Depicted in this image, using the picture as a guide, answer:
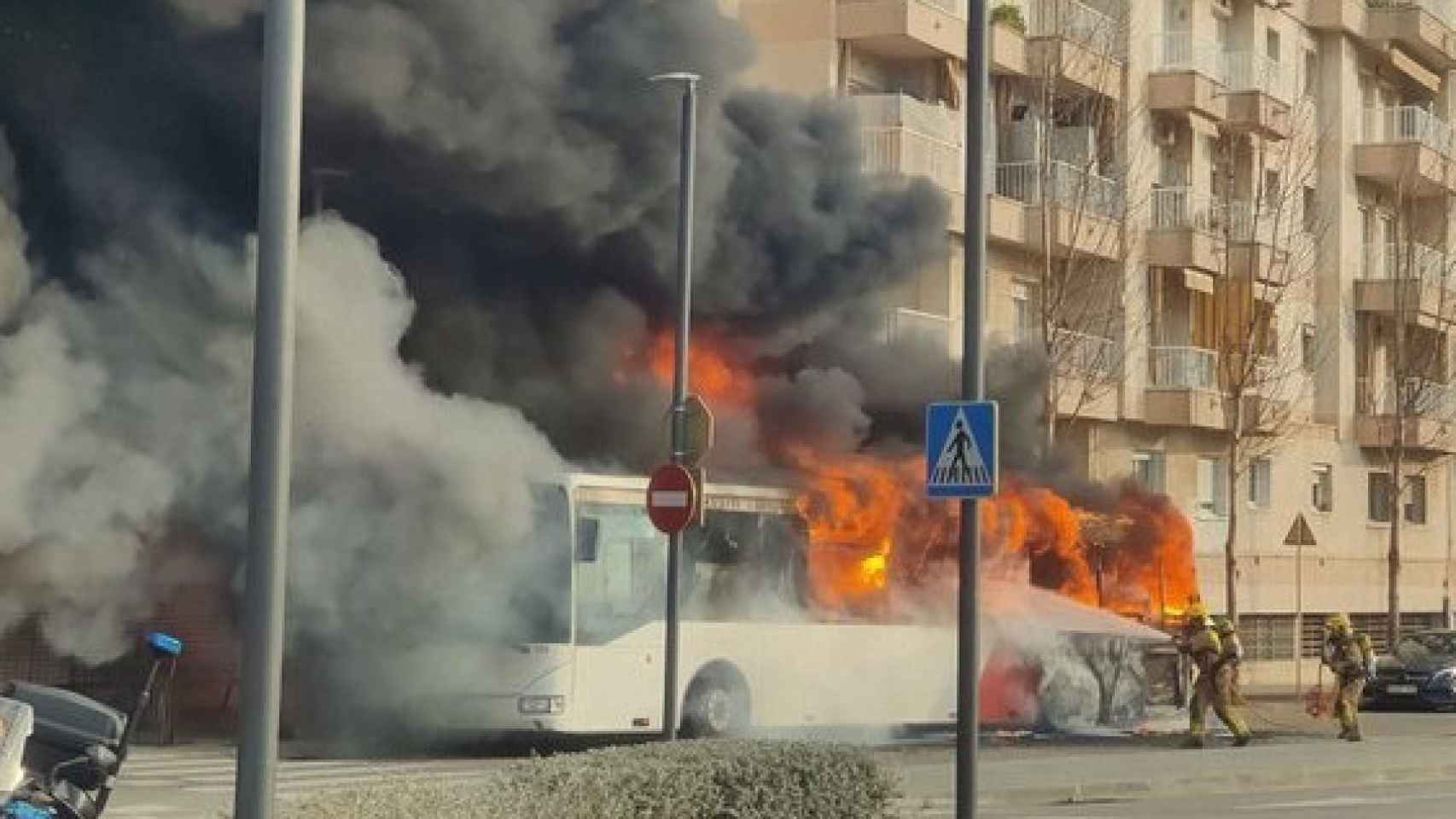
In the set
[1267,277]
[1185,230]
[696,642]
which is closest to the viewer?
[696,642]

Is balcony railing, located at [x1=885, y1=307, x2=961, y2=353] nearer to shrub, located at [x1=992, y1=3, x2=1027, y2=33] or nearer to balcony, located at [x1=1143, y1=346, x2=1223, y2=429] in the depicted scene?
shrub, located at [x1=992, y1=3, x2=1027, y2=33]

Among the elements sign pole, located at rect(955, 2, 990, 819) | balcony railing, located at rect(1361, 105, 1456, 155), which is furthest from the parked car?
sign pole, located at rect(955, 2, 990, 819)

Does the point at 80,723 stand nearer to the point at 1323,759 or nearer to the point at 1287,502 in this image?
the point at 1323,759

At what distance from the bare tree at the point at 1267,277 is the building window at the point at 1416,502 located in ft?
17.6

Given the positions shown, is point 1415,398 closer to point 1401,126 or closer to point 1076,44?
point 1401,126

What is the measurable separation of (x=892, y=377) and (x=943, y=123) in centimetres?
624

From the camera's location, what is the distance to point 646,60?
24953 millimetres

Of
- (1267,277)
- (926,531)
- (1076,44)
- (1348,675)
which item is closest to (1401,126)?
(1267,277)

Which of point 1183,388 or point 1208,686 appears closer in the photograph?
point 1208,686

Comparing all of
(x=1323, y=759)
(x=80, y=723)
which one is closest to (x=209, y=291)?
(x=1323, y=759)

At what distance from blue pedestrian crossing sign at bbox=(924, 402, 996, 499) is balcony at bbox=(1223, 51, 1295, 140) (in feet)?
89.8

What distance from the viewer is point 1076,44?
3466cm

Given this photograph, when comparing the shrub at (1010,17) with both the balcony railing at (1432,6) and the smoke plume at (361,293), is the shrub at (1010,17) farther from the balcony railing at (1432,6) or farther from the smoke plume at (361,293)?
the balcony railing at (1432,6)

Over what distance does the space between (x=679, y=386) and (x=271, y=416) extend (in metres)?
13.3
